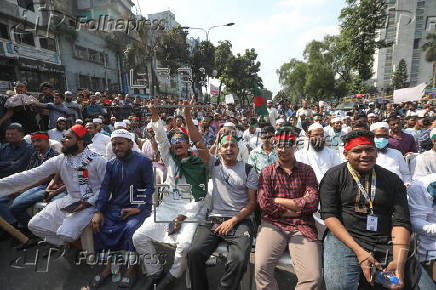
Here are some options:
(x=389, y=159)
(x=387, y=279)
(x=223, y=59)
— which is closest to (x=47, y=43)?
(x=223, y=59)

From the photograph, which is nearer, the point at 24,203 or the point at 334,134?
the point at 24,203

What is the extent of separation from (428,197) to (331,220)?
36.7 inches

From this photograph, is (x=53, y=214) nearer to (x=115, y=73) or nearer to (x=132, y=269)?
(x=132, y=269)

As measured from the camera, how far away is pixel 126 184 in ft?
10.4

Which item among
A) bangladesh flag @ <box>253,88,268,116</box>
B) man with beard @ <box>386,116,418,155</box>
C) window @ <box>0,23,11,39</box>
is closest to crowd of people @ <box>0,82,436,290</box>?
man with beard @ <box>386,116,418,155</box>

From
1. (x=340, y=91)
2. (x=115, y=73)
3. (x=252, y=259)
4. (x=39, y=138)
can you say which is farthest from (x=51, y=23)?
(x=340, y=91)

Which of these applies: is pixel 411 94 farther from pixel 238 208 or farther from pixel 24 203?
pixel 24 203

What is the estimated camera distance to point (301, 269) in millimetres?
2328

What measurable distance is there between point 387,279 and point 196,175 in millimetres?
2153

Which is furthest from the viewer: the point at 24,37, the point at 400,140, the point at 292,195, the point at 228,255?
the point at 24,37

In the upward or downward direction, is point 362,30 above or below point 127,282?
above

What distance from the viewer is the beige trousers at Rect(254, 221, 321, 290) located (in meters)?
2.27

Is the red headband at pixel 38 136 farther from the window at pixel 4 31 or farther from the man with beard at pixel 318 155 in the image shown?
the window at pixel 4 31

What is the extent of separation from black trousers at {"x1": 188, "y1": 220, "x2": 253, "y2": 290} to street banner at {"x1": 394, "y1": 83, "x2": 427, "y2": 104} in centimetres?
1131
